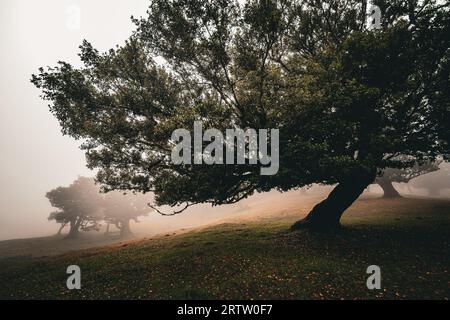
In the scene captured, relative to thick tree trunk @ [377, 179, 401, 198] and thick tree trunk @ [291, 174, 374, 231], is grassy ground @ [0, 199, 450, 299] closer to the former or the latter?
thick tree trunk @ [291, 174, 374, 231]

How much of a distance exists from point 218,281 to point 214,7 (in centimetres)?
1584

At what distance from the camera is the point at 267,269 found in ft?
53.5

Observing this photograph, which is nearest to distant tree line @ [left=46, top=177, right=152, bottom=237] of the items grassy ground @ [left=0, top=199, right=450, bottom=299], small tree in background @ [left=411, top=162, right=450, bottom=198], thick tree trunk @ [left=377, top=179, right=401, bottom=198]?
grassy ground @ [left=0, top=199, right=450, bottom=299]

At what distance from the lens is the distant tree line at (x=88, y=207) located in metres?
68.8

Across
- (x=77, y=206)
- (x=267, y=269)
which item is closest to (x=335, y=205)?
(x=267, y=269)

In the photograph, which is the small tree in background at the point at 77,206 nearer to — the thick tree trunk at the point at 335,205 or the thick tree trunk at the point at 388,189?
the thick tree trunk at the point at 335,205

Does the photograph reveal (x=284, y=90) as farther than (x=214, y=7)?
Yes

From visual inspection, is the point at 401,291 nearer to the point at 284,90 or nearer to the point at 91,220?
the point at 284,90

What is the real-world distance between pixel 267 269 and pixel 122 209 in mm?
65954

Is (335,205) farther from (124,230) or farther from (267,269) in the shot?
(124,230)

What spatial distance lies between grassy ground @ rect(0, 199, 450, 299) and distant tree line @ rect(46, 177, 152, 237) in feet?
167
